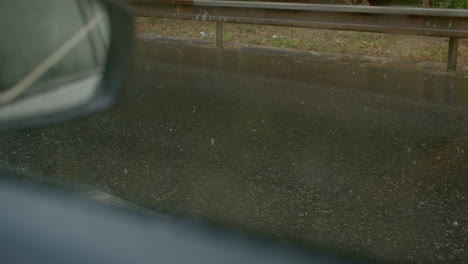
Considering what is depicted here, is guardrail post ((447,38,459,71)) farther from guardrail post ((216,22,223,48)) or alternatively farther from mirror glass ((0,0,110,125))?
mirror glass ((0,0,110,125))

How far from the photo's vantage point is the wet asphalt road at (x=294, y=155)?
3568 millimetres

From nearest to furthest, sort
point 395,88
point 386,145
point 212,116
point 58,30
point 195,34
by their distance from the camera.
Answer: point 58,30
point 386,145
point 212,116
point 395,88
point 195,34

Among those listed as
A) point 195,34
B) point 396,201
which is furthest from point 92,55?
point 195,34

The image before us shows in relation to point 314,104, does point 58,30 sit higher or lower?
higher

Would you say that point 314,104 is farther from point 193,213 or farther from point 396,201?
point 193,213

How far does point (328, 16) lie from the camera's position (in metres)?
9.00

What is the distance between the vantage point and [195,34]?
11.5m

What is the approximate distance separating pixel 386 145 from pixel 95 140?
2.36m

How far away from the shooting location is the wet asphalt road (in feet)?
11.7

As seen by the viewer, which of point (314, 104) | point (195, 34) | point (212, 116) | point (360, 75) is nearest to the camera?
point (212, 116)

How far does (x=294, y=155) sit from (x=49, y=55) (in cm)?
309

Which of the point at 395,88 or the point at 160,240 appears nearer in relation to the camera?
the point at 160,240

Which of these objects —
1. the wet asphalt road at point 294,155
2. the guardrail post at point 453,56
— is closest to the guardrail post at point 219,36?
the wet asphalt road at point 294,155

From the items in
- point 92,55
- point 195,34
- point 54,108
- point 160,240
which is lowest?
point 195,34
